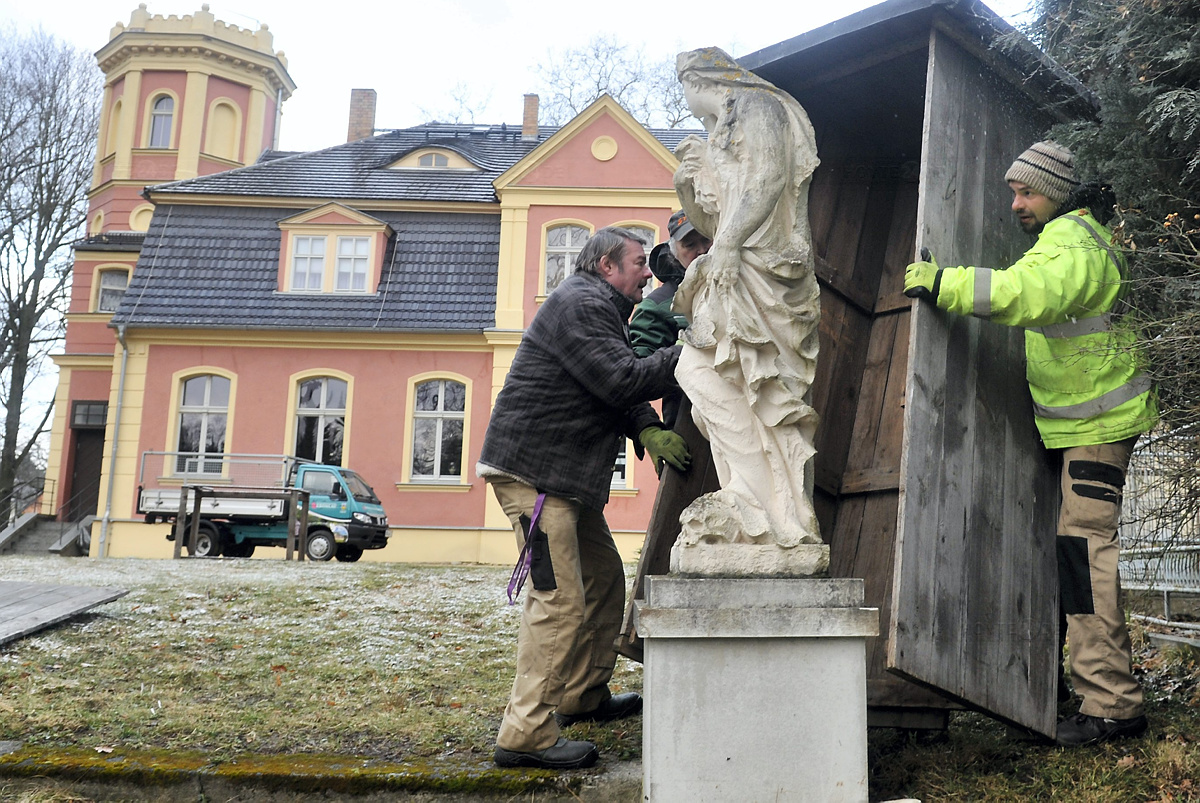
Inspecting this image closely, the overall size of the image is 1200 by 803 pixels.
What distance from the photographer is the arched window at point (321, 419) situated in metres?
20.4

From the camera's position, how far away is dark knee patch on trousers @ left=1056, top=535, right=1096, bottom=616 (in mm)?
3789

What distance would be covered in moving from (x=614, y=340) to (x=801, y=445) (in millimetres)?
895

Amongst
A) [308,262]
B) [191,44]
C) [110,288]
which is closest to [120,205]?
[110,288]

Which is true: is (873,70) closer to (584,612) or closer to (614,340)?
(614,340)

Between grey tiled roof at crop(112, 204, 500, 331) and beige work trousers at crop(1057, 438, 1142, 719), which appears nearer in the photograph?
beige work trousers at crop(1057, 438, 1142, 719)

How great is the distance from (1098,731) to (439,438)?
17391 millimetres

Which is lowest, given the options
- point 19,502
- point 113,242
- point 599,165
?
point 19,502

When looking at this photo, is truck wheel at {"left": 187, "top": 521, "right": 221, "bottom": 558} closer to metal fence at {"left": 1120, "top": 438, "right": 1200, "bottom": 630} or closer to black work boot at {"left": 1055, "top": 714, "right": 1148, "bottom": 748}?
metal fence at {"left": 1120, "top": 438, "right": 1200, "bottom": 630}

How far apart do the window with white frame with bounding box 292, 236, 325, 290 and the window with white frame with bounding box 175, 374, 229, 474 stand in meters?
2.34

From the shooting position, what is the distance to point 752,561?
3346 millimetres

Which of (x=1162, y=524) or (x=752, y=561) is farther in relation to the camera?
(x=1162, y=524)

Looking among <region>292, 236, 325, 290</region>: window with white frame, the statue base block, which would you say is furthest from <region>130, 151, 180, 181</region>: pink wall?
the statue base block

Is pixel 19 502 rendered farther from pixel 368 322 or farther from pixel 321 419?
pixel 368 322

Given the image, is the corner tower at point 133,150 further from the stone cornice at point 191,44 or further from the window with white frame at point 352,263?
the window with white frame at point 352,263
